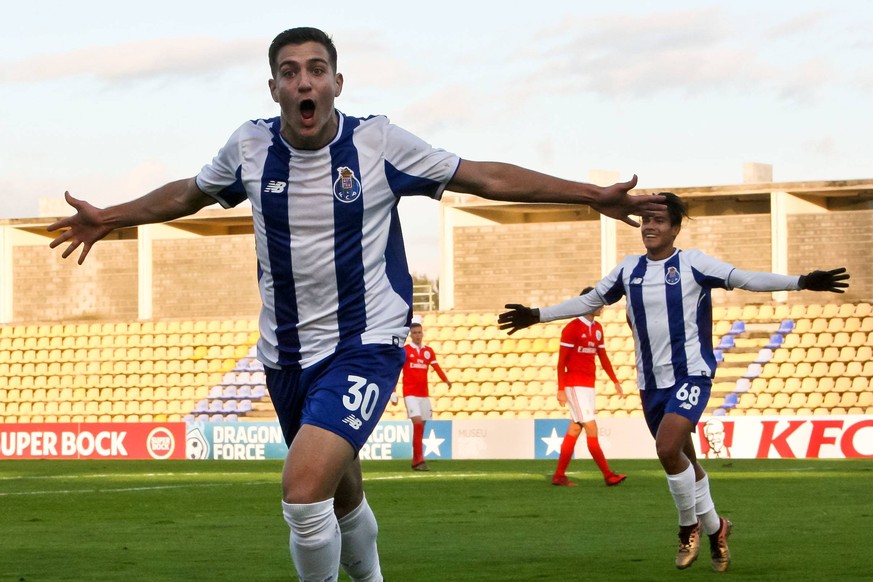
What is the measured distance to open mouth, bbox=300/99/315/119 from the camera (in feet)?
17.1

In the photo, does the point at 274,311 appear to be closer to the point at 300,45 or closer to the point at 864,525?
the point at 300,45

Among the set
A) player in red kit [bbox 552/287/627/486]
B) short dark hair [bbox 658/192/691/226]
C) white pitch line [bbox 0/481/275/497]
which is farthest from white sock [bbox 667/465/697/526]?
white pitch line [bbox 0/481/275/497]

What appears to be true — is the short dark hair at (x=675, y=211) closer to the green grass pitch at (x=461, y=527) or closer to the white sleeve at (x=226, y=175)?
the green grass pitch at (x=461, y=527)

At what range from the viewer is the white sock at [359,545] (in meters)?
5.57

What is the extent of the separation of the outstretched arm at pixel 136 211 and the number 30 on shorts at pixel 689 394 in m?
3.91

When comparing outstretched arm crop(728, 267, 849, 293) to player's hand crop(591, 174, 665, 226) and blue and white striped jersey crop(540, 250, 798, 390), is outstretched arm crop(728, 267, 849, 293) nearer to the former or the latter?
blue and white striped jersey crop(540, 250, 798, 390)

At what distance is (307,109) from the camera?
5242 mm

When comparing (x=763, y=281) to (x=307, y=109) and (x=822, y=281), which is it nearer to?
(x=822, y=281)

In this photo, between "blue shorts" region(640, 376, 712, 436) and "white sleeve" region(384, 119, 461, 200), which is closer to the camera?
"white sleeve" region(384, 119, 461, 200)

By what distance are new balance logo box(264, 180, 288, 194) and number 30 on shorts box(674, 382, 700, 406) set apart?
3998 millimetres

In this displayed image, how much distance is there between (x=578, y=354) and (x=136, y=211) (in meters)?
11.6

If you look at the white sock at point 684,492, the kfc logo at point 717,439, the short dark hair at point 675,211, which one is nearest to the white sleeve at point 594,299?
the short dark hair at point 675,211

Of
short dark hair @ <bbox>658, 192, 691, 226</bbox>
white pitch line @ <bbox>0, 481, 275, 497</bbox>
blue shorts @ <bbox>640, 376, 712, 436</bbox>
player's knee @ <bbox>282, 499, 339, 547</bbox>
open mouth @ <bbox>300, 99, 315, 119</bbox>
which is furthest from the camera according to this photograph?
white pitch line @ <bbox>0, 481, 275, 497</bbox>

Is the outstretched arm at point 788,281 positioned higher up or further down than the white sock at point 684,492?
higher up
